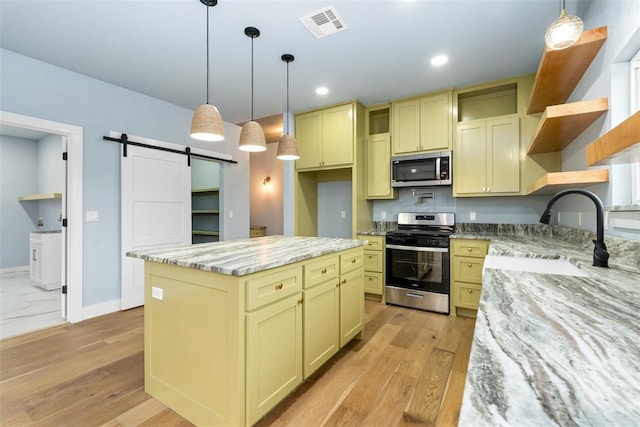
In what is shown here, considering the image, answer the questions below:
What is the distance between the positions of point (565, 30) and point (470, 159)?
2261mm

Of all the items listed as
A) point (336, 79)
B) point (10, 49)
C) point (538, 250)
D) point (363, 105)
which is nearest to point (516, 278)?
point (538, 250)

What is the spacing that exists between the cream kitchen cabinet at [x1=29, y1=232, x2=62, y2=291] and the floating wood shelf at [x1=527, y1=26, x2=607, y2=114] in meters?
6.28

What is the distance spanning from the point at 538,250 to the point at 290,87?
2983 mm

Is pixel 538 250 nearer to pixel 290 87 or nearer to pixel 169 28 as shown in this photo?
pixel 290 87

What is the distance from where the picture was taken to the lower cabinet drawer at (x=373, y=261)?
3.75m

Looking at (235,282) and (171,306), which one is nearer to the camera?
(235,282)

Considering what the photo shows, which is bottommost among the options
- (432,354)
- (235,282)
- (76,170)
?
(432,354)

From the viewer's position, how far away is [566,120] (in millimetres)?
1988

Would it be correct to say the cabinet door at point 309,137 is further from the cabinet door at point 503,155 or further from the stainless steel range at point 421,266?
the cabinet door at point 503,155

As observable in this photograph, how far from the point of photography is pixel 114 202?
3434mm

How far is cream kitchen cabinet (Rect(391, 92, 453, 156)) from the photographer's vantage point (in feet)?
11.7

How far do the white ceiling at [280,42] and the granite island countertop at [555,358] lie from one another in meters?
2.17

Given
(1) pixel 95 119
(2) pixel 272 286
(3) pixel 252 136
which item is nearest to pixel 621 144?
(2) pixel 272 286

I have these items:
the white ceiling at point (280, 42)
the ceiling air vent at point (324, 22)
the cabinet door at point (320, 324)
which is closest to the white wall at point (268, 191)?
the white ceiling at point (280, 42)
